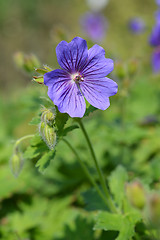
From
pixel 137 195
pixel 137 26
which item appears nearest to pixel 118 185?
pixel 137 195

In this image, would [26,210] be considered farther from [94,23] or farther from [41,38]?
[41,38]

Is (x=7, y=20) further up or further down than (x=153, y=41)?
further up

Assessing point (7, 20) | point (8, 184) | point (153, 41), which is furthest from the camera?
point (7, 20)

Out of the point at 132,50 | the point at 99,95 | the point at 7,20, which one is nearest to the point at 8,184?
the point at 99,95

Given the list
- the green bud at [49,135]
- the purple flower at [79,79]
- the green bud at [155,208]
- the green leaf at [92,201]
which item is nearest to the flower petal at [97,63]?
the purple flower at [79,79]

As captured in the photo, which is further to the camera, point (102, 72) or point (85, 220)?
point (85, 220)

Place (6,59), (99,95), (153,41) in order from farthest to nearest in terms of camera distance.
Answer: (6,59), (153,41), (99,95)

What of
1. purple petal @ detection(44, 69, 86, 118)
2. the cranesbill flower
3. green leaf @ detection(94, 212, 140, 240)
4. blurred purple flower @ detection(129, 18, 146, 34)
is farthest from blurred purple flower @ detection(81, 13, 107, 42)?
green leaf @ detection(94, 212, 140, 240)
